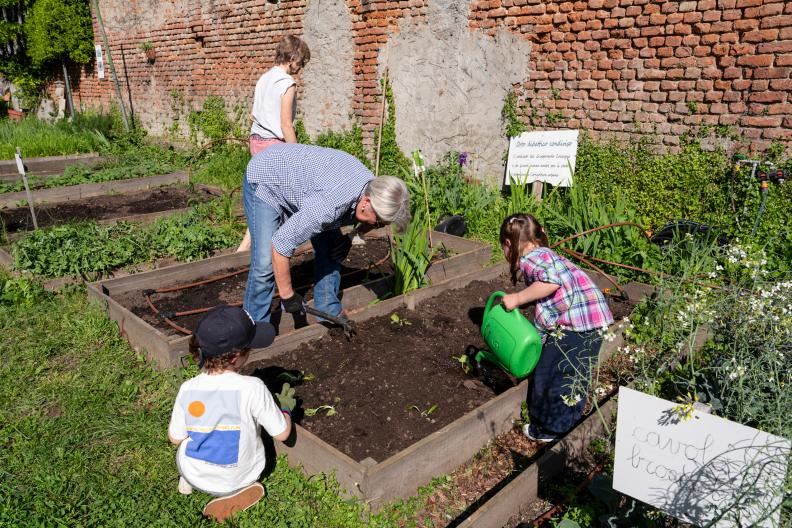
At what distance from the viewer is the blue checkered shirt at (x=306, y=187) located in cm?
310

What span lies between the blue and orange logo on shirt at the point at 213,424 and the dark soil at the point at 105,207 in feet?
15.4

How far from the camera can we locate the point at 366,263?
5562 millimetres

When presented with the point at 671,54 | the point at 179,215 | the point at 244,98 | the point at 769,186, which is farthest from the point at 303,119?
the point at 769,186

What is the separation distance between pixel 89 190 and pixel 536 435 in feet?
23.0

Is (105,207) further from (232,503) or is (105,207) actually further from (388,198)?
(232,503)

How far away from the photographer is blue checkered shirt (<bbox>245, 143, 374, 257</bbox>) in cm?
310

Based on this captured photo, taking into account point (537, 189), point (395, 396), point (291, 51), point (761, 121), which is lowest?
point (395, 396)

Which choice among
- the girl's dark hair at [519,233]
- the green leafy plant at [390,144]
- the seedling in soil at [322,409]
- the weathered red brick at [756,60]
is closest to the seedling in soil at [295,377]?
the seedling in soil at [322,409]

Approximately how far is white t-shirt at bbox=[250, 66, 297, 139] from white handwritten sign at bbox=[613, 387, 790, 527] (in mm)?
3944

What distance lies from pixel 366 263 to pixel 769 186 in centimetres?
362

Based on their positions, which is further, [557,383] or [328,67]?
[328,67]

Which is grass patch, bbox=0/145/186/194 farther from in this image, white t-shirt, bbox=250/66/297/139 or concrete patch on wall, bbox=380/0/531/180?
white t-shirt, bbox=250/66/297/139

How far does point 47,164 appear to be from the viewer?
9.36m

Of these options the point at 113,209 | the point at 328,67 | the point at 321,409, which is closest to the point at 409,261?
the point at 321,409
